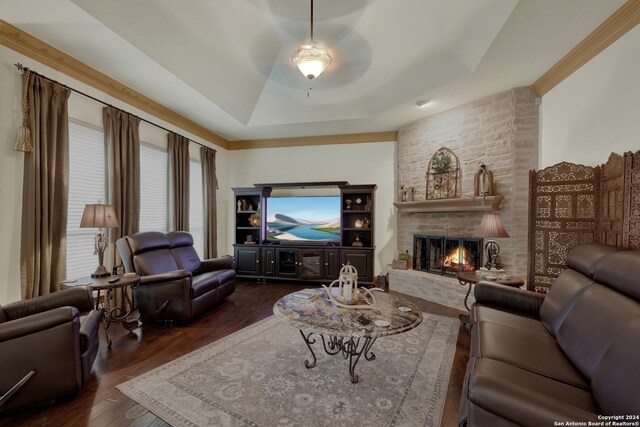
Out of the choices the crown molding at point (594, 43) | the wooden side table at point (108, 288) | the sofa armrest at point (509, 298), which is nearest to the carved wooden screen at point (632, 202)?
the sofa armrest at point (509, 298)

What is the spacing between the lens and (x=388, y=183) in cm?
536

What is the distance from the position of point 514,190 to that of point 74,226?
17.8ft

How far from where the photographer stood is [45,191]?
271 cm

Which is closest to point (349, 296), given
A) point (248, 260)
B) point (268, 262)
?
point (268, 262)

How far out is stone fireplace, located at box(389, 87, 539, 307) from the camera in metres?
3.56

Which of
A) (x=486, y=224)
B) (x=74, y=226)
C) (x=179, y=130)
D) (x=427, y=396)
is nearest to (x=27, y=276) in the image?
(x=74, y=226)

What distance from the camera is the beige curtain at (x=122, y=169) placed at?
3412 mm

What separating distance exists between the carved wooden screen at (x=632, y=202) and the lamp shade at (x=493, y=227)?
1163mm

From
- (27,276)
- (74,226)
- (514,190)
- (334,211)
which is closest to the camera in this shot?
(27,276)

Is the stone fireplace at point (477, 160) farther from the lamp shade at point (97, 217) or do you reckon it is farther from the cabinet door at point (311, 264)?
the lamp shade at point (97, 217)

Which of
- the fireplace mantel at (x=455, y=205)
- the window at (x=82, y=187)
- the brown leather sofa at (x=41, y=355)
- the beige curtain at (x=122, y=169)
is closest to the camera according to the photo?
the brown leather sofa at (x=41, y=355)

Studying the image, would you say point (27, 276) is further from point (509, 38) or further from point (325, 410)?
point (509, 38)

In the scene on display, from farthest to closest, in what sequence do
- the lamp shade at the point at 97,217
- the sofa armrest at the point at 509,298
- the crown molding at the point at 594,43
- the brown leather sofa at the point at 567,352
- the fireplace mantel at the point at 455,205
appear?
the fireplace mantel at the point at 455,205
the lamp shade at the point at 97,217
the sofa armrest at the point at 509,298
the crown molding at the point at 594,43
the brown leather sofa at the point at 567,352

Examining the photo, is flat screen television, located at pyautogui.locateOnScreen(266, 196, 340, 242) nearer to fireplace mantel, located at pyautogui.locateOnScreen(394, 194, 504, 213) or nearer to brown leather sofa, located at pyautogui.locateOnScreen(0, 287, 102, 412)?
fireplace mantel, located at pyautogui.locateOnScreen(394, 194, 504, 213)
